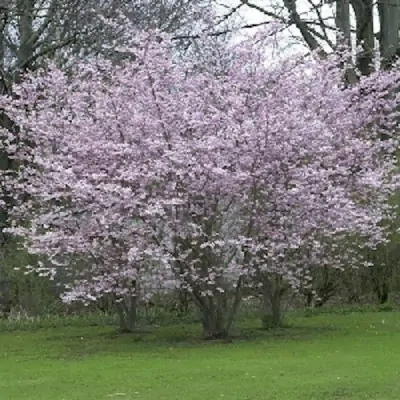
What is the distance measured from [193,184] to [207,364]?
2.70 metres

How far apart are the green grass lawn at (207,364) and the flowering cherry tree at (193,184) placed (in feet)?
2.54

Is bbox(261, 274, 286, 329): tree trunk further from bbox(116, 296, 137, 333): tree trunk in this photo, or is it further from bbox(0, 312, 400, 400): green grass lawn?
bbox(116, 296, 137, 333): tree trunk

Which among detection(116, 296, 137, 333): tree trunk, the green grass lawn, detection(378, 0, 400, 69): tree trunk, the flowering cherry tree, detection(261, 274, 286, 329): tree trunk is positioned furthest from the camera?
detection(378, 0, 400, 69): tree trunk

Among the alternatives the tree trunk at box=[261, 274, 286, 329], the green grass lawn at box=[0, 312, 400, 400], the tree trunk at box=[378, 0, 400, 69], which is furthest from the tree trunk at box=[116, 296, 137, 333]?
the tree trunk at box=[378, 0, 400, 69]

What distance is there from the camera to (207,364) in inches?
400

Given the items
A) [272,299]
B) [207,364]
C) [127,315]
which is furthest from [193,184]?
[127,315]

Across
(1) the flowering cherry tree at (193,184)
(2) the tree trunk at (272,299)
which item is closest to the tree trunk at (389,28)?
(1) the flowering cherry tree at (193,184)

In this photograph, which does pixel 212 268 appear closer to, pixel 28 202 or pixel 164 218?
pixel 164 218

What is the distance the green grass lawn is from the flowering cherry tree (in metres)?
0.78

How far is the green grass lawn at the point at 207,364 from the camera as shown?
842cm

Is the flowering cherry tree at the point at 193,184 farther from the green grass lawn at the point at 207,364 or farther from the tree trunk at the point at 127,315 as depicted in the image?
the green grass lawn at the point at 207,364

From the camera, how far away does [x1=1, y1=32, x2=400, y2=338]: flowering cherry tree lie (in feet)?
39.4

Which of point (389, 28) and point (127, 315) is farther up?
point (389, 28)

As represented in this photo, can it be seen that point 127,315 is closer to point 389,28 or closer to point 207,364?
point 207,364
